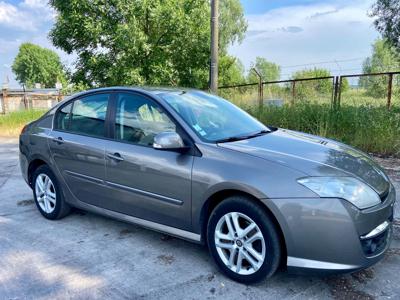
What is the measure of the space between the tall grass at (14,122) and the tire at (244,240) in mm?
13135

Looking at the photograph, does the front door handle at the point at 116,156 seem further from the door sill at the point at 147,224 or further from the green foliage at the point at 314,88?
the green foliage at the point at 314,88

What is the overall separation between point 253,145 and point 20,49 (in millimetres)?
80844

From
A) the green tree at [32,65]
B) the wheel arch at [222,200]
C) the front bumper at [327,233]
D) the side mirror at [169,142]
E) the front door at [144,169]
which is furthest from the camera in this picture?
the green tree at [32,65]

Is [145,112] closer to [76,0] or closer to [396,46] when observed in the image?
[76,0]

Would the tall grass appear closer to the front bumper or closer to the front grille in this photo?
the front bumper

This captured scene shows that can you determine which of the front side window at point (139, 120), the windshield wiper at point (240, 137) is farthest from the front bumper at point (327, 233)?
the front side window at point (139, 120)

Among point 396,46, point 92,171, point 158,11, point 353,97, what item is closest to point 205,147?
point 92,171

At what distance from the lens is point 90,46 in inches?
490

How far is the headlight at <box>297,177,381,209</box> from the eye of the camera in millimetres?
2713

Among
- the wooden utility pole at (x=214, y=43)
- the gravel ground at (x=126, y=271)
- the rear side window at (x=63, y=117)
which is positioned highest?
the wooden utility pole at (x=214, y=43)

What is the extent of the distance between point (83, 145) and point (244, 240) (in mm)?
2064

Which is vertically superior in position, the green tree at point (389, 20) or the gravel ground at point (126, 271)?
the green tree at point (389, 20)

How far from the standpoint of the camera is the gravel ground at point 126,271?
298cm

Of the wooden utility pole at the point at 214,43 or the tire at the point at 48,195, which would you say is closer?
the tire at the point at 48,195
